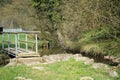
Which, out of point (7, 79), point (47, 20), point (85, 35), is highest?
point (47, 20)

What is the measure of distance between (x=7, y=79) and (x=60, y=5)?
14.9 meters

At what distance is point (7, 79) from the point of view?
8531 mm

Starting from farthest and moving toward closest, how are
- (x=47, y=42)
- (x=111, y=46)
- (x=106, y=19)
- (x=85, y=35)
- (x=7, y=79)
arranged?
(x=47, y=42) < (x=85, y=35) < (x=111, y=46) < (x=106, y=19) < (x=7, y=79)

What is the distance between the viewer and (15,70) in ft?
31.8

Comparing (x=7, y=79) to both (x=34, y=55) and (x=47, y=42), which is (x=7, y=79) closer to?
(x=34, y=55)

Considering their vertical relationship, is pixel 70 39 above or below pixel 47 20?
below

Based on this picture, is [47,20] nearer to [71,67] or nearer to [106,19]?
[106,19]

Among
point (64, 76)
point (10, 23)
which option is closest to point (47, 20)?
point (64, 76)

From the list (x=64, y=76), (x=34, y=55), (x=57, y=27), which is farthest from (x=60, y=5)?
(x=64, y=76)

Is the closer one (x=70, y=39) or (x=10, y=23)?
(x=70, y=39)

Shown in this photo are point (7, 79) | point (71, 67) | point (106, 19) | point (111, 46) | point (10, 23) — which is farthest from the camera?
point (10, 23)

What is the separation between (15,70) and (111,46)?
30.8ft

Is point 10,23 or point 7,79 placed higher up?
point 10,23

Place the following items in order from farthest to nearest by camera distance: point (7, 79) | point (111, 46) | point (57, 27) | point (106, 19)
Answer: point (57, 27) → point (111, 46) → point (106, 19) → point (7, 79)
